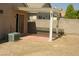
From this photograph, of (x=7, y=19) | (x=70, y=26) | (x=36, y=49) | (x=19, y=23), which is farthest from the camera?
(x=70, y=26)

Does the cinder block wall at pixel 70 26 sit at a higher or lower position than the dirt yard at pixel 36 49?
higher

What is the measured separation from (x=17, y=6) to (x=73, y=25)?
830cm

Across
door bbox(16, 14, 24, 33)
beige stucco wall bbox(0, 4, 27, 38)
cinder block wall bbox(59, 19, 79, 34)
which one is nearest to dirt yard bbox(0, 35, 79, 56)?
beige stucco wall bbox(0, 4, 27, 38)

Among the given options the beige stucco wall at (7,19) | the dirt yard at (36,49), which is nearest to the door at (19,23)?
the beige stucco wall at (7,19)

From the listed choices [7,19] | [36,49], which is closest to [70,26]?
[7,19]

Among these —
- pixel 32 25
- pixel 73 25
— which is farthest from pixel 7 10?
pixel 73 25

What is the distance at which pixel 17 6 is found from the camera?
55.5 ft

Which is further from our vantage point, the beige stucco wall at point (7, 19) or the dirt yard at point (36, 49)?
the beige stucco wall at point (7, 19)

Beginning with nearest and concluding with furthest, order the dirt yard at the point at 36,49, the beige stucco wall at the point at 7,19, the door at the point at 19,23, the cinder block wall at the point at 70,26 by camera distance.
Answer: the dirt yard at the point at 36,49 < the beige stucco wall at the point at 7,19 < the door at the point at 19,23 < the cinder block wall at the point at 70,26

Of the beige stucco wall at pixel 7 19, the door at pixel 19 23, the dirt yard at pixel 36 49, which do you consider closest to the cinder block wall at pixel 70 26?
the door at pixel 19 23

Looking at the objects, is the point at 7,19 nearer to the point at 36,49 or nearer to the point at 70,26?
the point at 36,49

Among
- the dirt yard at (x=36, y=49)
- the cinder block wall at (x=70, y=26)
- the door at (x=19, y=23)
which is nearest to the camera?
the dirt yard at (x=36, y=49)

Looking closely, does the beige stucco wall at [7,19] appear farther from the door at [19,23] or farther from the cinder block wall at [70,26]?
the cinder block wall at [70,26]

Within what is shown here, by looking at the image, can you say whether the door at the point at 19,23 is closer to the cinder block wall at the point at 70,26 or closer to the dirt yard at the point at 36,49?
the cinder block wall at the point at 70,26
